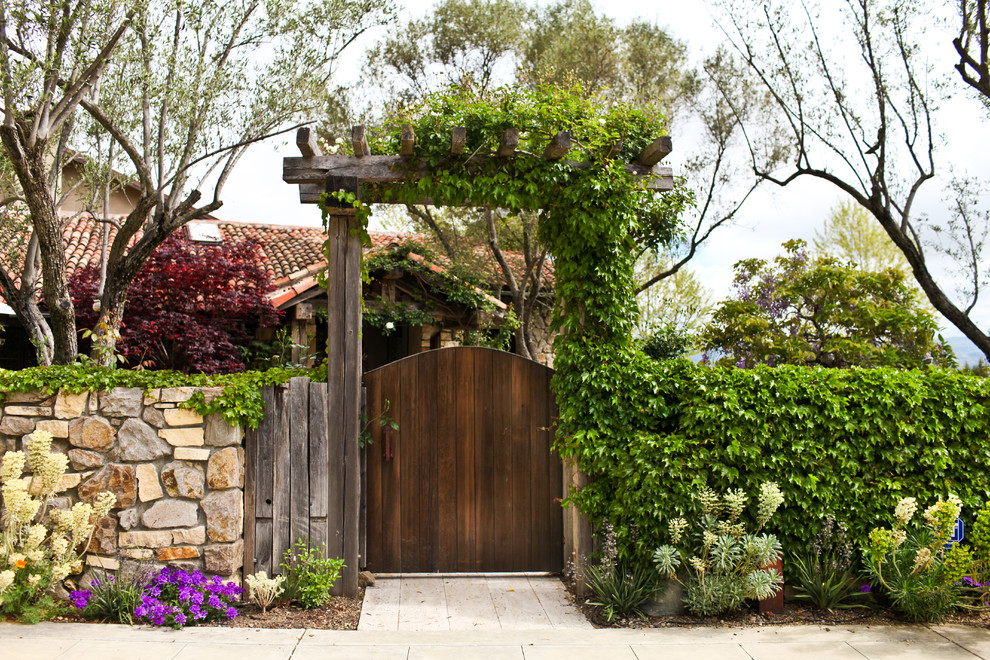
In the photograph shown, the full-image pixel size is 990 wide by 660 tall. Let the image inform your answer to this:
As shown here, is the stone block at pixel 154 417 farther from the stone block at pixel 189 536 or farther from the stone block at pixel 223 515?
the stone block at pixel 189 536

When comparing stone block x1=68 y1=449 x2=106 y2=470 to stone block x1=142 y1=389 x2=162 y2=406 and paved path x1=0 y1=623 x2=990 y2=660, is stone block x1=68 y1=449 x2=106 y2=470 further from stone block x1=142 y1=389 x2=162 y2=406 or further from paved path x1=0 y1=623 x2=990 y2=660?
paved path x1=0 y1=623 x2=990 y2=660

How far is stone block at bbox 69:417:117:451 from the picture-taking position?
5117 millimetres

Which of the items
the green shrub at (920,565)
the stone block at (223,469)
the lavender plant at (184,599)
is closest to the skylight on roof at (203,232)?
the stone block at (223,469)

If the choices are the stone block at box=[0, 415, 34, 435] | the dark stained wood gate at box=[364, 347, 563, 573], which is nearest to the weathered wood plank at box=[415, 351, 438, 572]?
the dark stained wood gate at box=[364, 347, 563, 573]

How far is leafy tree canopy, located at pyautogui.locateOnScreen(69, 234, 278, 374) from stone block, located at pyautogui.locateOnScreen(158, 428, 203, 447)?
5.62m

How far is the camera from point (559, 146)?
526 centimetres

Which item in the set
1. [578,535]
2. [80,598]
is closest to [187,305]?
[80,598]

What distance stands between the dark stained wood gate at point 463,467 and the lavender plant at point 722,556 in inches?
48.7

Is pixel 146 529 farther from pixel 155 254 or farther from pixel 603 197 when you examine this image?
pixel 155 254

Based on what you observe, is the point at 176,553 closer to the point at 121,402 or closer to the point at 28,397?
the point at 121,402

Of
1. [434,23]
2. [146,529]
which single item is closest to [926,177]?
[434,23]

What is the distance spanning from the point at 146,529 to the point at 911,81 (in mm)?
11897

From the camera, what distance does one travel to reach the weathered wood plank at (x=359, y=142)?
511 centimetres

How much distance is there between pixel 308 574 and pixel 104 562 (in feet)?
4.73
